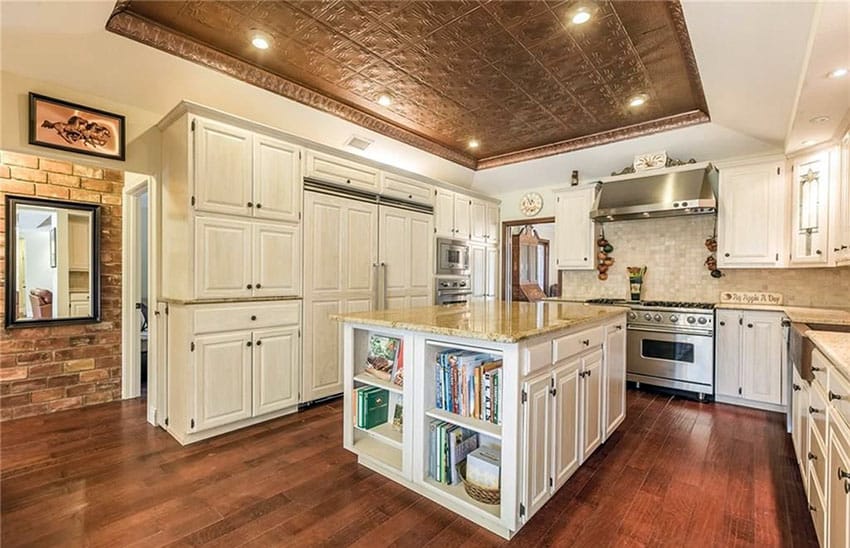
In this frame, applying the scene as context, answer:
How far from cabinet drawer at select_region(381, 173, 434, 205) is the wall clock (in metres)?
1.61

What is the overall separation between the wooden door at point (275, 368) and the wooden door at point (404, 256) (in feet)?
3.28

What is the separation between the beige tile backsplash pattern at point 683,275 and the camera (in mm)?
3588

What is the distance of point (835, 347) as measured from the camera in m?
1.59

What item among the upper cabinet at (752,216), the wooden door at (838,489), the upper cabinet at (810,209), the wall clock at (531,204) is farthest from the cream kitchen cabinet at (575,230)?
the wooden door at (838,489)

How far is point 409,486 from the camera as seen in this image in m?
2.15

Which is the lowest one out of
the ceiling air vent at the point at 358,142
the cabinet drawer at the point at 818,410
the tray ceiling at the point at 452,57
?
the cabinet drawer at the point at 818,410

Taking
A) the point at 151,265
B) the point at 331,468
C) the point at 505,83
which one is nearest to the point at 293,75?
the point at 505,83

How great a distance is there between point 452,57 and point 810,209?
3.25m

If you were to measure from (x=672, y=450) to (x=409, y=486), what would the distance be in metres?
1.82

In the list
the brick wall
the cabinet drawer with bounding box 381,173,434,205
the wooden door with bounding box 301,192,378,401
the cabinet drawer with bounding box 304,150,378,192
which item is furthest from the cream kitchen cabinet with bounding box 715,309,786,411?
the brick wall

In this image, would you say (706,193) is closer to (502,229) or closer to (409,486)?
(502,229)

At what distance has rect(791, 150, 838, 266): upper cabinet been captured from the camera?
3193 millimetres

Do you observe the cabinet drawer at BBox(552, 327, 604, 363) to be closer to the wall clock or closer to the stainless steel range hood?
the stainless steel range hood

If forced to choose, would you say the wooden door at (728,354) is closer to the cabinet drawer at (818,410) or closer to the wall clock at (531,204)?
the cabinet drawer at (818,410)
